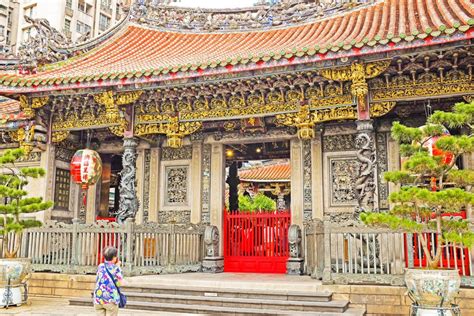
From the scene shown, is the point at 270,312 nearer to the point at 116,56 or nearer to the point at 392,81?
the point at 392,81

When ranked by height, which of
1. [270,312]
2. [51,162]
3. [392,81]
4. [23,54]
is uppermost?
[23,54]

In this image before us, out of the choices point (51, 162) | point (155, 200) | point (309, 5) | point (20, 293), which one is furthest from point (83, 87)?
point (309, 5)

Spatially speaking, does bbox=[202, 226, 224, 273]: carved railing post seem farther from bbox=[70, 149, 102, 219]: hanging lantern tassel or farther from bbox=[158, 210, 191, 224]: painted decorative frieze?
bbox=[70, 149, 102, 219]: hanging lantern tassel

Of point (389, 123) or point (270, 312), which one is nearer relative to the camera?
point (270, 312)

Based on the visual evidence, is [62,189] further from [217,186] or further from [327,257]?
[327,257]

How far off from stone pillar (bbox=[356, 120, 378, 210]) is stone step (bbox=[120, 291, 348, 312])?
1.81 meters

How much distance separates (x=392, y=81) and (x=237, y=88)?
112 inches

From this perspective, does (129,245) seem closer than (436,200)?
No

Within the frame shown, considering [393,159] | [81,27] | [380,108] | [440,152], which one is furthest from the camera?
[81,27]

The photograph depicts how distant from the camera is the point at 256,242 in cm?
991

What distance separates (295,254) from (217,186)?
7.70 ft

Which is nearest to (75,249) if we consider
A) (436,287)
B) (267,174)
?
(436,287)

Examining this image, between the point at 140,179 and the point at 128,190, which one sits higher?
the point at 140,179

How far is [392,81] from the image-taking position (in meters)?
8.12
